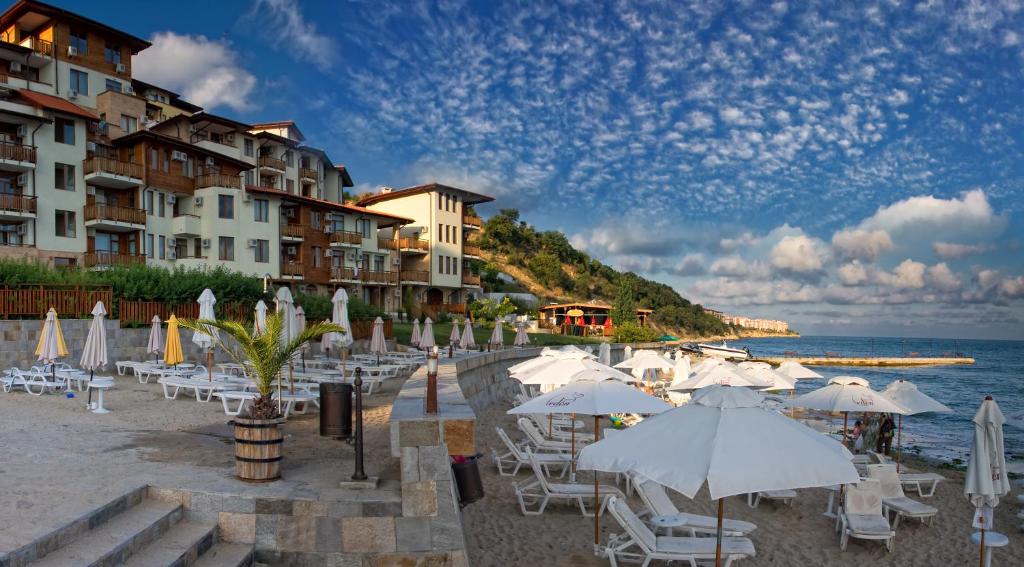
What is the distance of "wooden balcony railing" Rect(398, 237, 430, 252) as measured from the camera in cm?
4738

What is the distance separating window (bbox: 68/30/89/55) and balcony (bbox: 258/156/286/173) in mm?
10994

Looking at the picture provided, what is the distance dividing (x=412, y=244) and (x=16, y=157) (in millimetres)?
23929

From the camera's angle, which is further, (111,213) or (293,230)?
(293,230)

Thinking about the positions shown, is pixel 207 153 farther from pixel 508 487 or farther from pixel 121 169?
pixel 508 487

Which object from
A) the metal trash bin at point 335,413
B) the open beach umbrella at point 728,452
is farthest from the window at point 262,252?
the open beach umbrella at point 728,452

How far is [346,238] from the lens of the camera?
41.9m

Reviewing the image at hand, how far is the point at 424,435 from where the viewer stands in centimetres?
632

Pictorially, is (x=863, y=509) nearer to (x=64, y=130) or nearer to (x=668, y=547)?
(x=668, y=547)

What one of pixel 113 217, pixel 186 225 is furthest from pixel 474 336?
pixel 113 217

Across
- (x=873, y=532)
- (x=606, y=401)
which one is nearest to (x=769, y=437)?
(x=606, y=401)

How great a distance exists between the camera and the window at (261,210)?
37.1m

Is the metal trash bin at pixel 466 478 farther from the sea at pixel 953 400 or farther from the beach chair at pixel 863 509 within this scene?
the sea at pixel 953 400

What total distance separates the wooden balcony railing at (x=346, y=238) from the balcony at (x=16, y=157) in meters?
16.0

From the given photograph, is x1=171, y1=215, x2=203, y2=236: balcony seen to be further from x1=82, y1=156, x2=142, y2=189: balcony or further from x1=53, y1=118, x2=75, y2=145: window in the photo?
x1=53, y1=118, x2=75, y2=145: window
